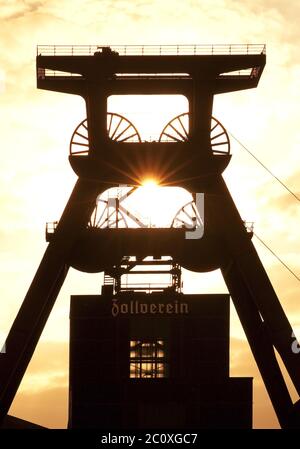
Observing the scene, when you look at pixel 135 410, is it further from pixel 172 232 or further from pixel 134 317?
pixel 172 232

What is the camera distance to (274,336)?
238 feet

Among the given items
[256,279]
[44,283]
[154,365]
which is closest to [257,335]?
[256,279]

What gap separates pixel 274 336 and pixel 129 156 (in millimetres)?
12686

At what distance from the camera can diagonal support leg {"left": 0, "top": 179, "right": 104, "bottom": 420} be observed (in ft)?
242

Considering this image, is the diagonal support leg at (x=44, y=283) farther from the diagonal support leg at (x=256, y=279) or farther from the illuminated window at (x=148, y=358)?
the illuminated window at (x=148, y=358)

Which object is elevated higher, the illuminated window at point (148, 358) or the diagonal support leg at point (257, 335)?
the illuminated window at point (148, 358)

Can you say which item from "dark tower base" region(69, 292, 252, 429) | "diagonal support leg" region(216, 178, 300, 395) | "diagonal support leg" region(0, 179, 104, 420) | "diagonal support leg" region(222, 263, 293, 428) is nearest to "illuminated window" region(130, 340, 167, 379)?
"dark tower base" region(69, 292, 252, 429)

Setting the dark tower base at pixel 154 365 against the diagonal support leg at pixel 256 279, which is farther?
the dark tower base at pixel 154 365

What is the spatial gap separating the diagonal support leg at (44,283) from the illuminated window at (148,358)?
38.9 feet

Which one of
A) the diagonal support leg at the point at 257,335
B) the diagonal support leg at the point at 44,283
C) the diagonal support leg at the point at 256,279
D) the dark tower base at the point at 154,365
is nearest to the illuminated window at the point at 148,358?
the dark tower base at the point at 154,365

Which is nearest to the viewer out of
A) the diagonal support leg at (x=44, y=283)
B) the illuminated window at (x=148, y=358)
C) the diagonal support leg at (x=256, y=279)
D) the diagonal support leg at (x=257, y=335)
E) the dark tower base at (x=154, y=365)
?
the diagonal support leg at (x=256, y=279)

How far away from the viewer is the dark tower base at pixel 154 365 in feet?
270

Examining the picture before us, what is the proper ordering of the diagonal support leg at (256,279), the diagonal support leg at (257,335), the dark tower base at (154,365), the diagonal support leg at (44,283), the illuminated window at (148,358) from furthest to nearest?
the illuminated window at (148,358), the dark tower base at (154,365), the diagonal support leg at (257,335), the diagonal support leg at (44,283), the diagonal support leg at (256,279)
